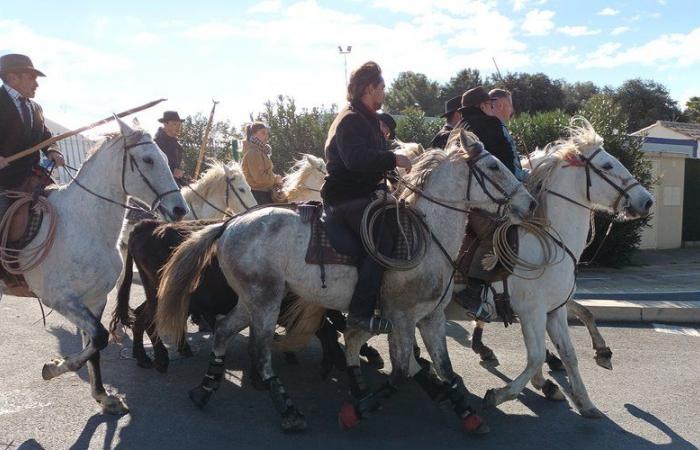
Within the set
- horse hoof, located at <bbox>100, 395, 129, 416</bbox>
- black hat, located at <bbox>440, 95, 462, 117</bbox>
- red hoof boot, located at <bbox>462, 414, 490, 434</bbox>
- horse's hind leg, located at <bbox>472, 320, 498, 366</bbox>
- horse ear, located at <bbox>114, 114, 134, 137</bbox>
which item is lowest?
horse's hind leg, located at <bbox>472, 320, 498, 366</bbox>

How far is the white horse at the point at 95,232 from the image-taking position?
15.0 feet

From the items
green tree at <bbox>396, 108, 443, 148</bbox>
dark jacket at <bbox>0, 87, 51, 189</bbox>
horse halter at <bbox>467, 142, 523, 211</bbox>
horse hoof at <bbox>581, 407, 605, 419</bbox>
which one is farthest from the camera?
green tree at <bbox>396, 108, 443, 148</bbox>

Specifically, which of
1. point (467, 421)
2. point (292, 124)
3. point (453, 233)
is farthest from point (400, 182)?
point (292, 124)

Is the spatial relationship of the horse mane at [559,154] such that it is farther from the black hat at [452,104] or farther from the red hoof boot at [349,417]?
the red hoof boot at [349,417]

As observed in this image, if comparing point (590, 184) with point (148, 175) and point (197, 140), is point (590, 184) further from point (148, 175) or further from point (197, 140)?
point (197, 140)

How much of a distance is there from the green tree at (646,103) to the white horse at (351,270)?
51.1 m

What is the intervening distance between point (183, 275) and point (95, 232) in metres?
0.85

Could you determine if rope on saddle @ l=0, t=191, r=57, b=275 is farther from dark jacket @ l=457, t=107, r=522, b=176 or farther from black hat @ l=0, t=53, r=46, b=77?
dark jacket @ l=457, t=107, r=522, b=176

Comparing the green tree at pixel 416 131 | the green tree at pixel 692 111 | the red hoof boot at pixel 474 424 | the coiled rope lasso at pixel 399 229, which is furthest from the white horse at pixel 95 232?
the green tree at pixel 692 111

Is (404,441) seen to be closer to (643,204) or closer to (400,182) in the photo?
(400,182)

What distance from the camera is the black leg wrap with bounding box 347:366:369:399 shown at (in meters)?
4.74

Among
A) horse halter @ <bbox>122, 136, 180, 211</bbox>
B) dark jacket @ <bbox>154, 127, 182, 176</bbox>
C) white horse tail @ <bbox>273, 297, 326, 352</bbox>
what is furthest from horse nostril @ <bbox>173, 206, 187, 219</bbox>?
dark jacket @ <bbox>154, 127, 182, 176</bbox>

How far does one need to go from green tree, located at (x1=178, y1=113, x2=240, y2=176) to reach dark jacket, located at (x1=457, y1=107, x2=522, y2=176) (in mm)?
11147

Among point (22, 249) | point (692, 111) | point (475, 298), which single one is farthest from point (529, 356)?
point (692, 111)
